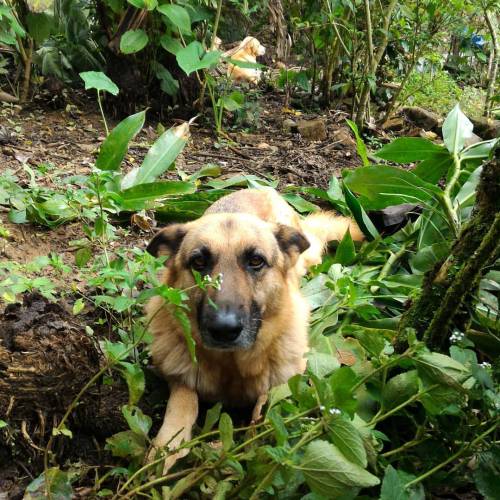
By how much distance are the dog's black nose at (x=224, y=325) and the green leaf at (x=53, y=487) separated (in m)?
0.93

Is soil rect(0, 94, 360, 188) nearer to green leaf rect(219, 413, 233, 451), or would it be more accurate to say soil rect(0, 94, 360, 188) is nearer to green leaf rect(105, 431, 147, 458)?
green leaf rect(105, 431, 147, 458)

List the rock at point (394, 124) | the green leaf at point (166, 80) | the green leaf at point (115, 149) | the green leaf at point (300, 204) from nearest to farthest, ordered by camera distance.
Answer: the green leaf at point (115, 149)
the green leaf at point (300, 204)
the green leaf at point (166, 80)
the rock at point (394, 124)

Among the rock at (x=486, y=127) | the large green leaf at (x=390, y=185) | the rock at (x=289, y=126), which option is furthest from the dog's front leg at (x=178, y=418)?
the rock at (x=486, y=127)

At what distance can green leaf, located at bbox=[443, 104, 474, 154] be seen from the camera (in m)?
4.52

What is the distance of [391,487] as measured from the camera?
2025 millimetres

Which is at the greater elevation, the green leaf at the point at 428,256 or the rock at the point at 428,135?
the green leaf at the point at 428,256

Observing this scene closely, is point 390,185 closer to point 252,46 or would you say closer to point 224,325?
point 224,325

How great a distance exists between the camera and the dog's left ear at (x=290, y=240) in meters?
3.70

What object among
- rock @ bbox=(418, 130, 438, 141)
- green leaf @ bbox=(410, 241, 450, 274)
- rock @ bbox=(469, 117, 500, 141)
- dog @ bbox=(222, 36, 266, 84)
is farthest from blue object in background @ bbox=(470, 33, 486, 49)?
green leaf @ bbox=(410, 241, 450, 274)

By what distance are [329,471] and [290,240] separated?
188 cm

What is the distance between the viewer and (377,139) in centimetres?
755

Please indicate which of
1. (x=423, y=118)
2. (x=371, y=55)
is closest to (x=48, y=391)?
(x=371, y=55)

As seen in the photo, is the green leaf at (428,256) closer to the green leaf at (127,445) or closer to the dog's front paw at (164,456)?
the dog's front paw at (164,456)

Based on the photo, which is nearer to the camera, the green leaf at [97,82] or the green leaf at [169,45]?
the green leaf at [97,82]
